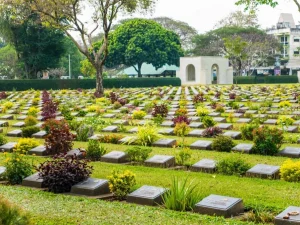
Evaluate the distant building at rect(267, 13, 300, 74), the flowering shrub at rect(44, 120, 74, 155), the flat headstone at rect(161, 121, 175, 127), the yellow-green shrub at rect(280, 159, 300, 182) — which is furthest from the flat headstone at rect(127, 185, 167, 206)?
the distant building at rect(267, 13, 300, 74)

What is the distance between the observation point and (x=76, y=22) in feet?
90.5

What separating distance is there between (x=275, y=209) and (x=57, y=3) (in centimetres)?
2259

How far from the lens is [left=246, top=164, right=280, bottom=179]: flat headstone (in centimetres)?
782

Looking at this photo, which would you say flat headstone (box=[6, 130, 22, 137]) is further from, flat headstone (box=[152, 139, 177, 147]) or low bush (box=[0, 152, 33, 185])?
low bush (box=[0, 152, 33, 185])

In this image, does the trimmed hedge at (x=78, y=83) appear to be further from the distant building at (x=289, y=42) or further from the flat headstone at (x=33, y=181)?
the flat headstone at (x=33, y=181)

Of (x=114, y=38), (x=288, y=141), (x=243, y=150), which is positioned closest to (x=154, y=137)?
(x=243, y=150)

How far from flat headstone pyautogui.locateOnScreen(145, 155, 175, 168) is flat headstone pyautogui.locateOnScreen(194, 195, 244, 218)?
2.67m

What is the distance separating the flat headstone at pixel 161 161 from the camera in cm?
885

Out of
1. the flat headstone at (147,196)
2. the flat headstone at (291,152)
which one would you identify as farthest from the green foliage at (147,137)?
the flat headstone at (147,196)

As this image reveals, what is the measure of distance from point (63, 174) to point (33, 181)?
66 cm

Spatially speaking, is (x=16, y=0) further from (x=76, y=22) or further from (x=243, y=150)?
(x=243, y=150)

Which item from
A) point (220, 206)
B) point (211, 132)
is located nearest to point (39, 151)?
point (211, 132)

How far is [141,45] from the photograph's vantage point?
54062 mm

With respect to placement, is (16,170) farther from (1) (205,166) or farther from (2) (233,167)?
(2) (233,167)
